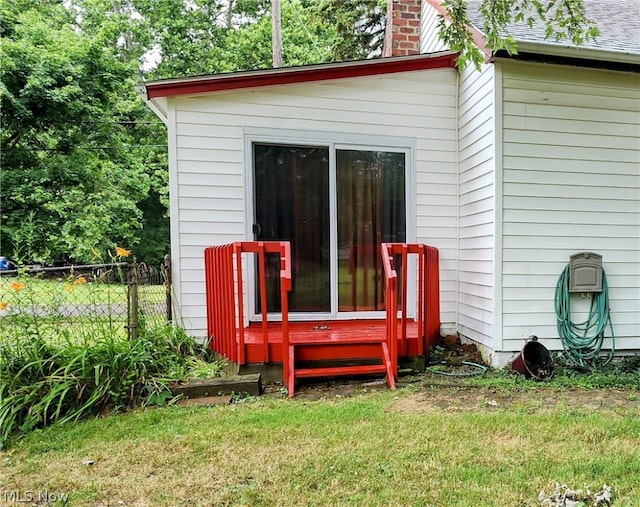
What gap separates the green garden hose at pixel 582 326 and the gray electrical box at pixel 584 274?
5 cm

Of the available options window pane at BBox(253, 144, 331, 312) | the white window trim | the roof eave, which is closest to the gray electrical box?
the white window trim

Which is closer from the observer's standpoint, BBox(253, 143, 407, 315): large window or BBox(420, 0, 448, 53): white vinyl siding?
BBox(253, 143, 407, 315): large window

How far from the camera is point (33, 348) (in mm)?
2730

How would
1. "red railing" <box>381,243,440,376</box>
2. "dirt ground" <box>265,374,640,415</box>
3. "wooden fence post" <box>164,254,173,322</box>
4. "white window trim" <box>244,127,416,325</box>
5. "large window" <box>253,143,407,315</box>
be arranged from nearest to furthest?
"dirt ground" <box>265,374,640,415</box>, "red railing" <box>381,243,440,376</box>, "wooden fence post" <box>164,254,173,322</box>, "white window trim" <box>244,127,416,325</box>, "large window" <box>253,143,407,315</box>

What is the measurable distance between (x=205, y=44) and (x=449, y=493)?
17.3 metres

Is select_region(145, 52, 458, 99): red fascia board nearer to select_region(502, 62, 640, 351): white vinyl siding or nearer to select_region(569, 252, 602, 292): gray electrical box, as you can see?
select_region(502, 62, 640, 351): white vinyl siding

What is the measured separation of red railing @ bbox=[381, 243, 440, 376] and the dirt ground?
0.85ft

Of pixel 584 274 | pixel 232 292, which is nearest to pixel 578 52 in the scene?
pixel 584 274

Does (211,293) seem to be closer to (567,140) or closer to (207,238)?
(207,238)

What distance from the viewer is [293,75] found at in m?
4.01

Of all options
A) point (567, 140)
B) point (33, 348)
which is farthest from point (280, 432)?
point (567, 140)

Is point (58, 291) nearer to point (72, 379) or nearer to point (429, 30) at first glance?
point (72, 379)

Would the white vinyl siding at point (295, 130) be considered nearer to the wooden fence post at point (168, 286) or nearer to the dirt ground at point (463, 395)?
the wooden fence post at point (168, 286)

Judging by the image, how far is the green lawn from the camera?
179cm
